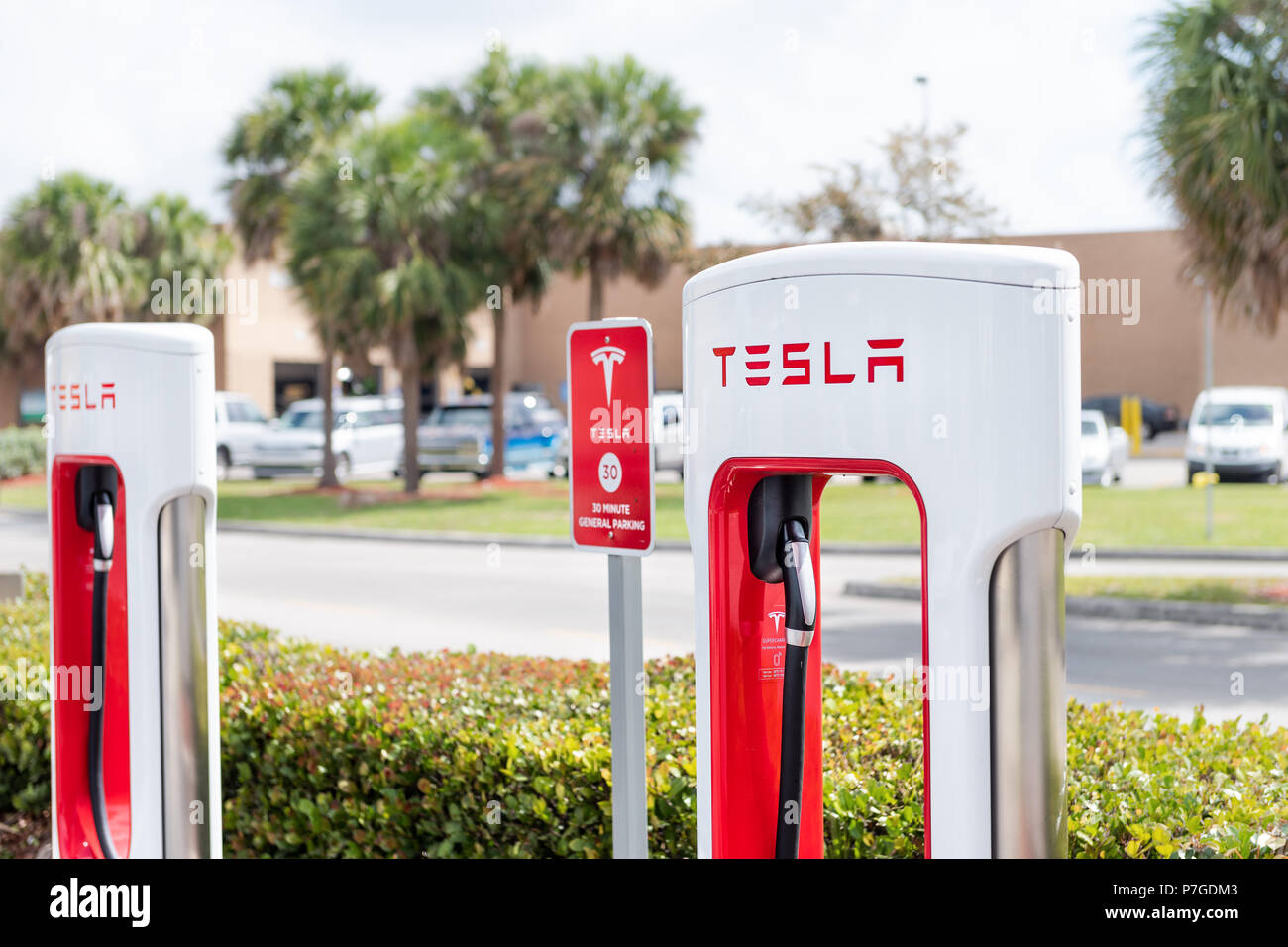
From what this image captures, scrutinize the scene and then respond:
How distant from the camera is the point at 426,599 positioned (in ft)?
41.7

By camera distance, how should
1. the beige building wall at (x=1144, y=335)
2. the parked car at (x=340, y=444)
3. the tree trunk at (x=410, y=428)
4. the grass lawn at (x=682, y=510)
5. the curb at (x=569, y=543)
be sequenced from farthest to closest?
the beige building wall at (x=1144, y=335), the parked car at (x=340, y=444), the tree trunk at (x=410, y=428), the grass lawn at (x=682, y=510), the curb at (x=569, y=543)

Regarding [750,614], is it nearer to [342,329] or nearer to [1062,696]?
[1062,696]

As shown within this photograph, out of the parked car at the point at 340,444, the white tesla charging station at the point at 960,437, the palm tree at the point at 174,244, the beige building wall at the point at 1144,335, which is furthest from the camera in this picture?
the beige building wall at the point at 1144,335

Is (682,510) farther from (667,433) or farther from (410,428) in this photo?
(410,428)

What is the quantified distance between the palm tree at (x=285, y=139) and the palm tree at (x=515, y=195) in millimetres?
2640

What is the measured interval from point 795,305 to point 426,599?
10.5 metres

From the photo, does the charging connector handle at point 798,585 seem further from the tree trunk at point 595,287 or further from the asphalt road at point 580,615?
the tree trunk at point 595,287

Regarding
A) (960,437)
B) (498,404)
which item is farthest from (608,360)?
(498,404)

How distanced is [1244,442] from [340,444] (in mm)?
18212

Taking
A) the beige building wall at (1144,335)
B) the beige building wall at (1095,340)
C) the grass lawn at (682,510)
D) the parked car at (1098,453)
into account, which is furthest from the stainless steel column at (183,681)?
the beige building wall at (1144,335)

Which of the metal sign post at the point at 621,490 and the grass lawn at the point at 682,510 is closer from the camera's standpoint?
the metal sign post at the point at 621,490

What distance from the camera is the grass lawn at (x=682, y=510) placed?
655 inches

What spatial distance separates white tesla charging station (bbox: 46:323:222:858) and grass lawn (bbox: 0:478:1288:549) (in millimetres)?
12702
